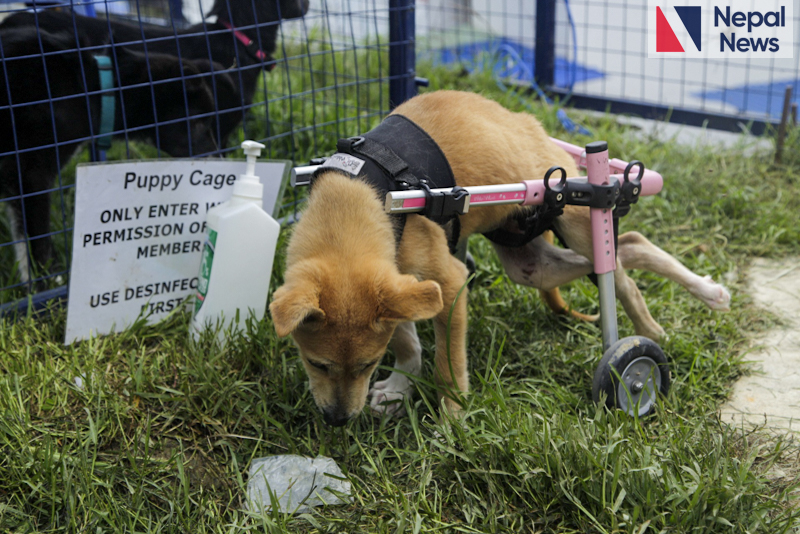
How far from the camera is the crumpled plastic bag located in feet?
7.23

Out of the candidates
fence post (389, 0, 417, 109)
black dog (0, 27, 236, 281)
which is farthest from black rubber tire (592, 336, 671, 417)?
black dog (0, 27, 236, 281)

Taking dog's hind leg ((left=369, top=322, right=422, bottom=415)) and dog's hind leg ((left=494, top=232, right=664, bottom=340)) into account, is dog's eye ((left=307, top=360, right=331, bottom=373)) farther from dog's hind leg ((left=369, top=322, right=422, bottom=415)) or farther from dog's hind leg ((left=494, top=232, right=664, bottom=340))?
dog's hind leg ((left=494, top=232, right=664, bottom=340))

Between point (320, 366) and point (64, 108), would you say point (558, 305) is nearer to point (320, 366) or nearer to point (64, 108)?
point (320, 366)

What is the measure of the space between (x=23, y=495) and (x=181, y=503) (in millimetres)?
483

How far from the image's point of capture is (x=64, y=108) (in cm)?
329

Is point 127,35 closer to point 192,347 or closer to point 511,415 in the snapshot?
point 192,347

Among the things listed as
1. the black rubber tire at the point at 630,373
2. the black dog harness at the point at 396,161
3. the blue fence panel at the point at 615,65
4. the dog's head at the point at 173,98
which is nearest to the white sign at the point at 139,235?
the dog's head at the point at 173,98

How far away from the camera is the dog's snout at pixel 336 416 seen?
7.72 ft

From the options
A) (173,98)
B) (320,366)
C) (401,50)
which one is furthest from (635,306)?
(173,98)

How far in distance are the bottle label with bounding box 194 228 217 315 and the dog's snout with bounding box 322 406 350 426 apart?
2.96ft

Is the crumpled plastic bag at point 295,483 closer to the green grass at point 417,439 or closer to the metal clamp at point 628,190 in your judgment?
the green grass at point 417,439

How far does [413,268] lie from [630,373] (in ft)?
2.88

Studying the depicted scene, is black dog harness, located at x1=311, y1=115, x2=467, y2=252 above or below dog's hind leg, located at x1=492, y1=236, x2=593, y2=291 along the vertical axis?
above

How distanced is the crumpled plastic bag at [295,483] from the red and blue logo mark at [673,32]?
390cm
